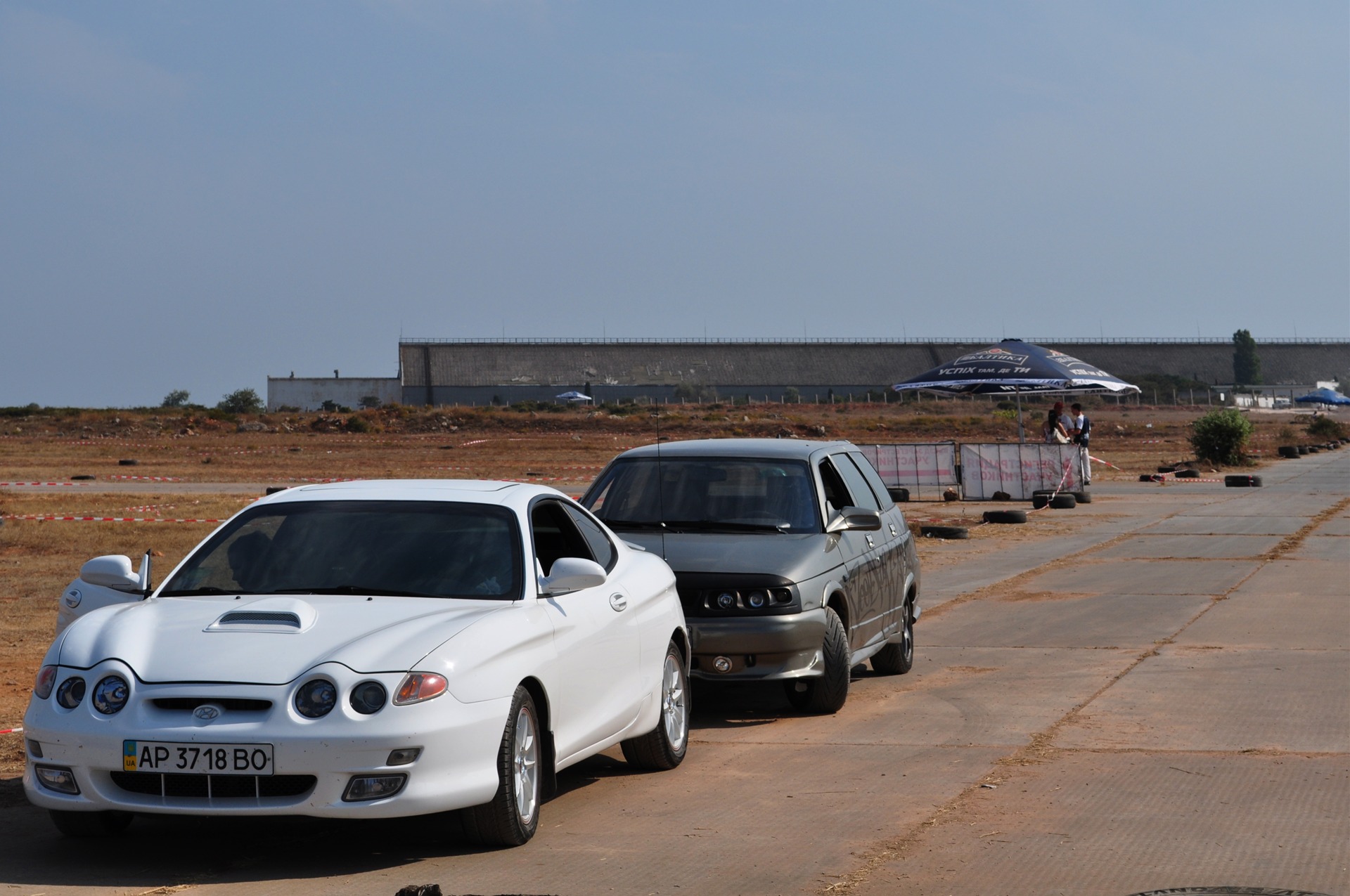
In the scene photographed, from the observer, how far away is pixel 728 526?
977 cm

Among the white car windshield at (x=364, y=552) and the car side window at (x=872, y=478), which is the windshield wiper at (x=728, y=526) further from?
the white car windshield at (x=364, y=552)

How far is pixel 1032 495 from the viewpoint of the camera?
3136 centimetres

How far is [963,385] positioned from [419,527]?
2824cm

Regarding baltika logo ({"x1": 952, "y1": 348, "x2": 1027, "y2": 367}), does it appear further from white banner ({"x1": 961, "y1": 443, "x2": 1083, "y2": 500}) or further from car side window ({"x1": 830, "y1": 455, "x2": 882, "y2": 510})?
car side window ({"x1": 830, "y1": 455, "x2": 882, "y2": 510})

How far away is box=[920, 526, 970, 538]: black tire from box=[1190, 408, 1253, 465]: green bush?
25683 millimetres

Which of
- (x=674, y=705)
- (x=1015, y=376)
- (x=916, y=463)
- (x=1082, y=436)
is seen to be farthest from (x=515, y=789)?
(x=1082, y=436)

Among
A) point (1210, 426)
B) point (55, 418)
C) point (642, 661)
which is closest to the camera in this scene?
point (642, 661)

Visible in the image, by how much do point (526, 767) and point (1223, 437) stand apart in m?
44.1

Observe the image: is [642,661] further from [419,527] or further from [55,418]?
[55,418]

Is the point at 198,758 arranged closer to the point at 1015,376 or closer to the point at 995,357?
the point at 1015,376

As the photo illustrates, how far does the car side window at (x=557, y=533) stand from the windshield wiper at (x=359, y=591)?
927 millimetres

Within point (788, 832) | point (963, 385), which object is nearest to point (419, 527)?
point (788, 832)

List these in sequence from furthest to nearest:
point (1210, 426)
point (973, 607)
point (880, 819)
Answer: point (1210, 426)
point (973, 607)
point (880, 819)

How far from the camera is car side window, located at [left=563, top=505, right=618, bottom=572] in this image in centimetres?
753
